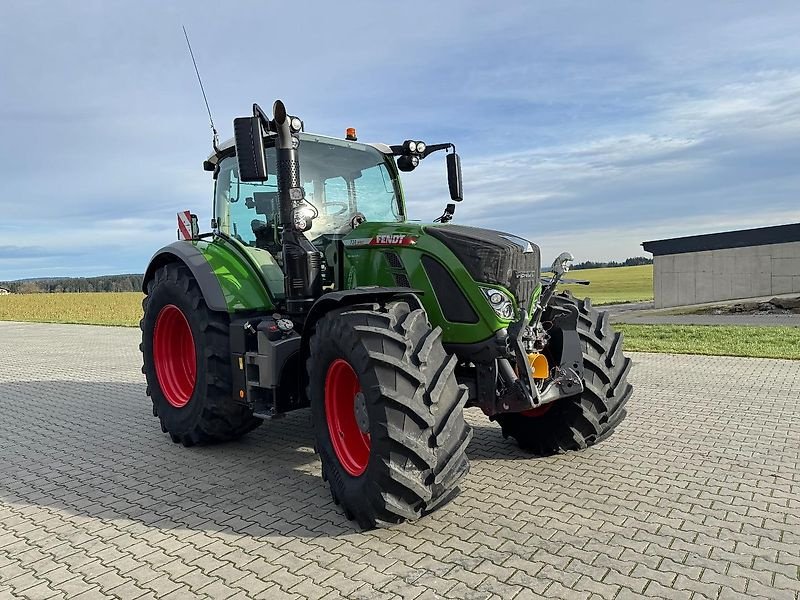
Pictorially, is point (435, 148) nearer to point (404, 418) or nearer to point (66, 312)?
point (404, 418)

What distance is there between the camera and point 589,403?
4.69m

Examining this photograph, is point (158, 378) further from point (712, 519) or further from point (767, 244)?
point (767, 244)

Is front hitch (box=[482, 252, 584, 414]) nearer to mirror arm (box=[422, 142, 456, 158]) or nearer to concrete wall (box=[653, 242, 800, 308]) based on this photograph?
mirror arm (box=[422, 142, 456, 158])

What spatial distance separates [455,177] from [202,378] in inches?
109

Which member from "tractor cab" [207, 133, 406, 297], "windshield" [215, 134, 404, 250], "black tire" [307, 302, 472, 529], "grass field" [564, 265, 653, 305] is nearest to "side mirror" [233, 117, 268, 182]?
"tractor cab" [207, 133, 406, 297]

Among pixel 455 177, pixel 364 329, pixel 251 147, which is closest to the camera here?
pixel 364 329

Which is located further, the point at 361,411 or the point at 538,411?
the point at 538,411

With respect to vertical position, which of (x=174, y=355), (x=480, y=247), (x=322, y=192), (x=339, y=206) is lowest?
(x=174, y=355)

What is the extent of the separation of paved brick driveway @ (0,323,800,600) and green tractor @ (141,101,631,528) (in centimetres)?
31

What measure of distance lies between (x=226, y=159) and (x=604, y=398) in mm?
3898

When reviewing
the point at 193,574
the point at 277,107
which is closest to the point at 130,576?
the point at 193,574

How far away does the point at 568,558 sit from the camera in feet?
10.8

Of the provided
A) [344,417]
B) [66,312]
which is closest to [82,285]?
[66,312]

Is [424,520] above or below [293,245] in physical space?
below
